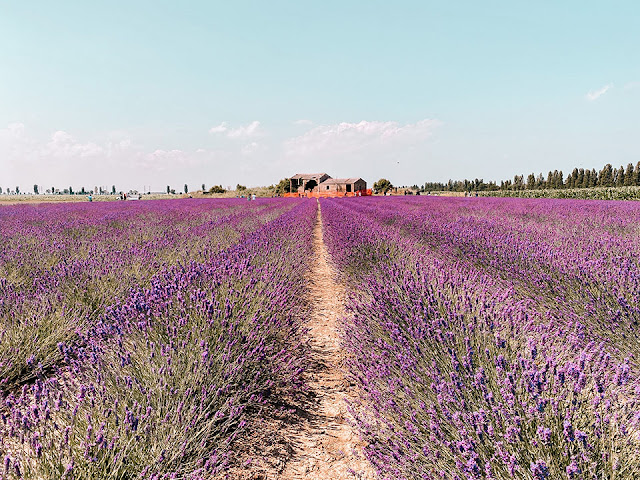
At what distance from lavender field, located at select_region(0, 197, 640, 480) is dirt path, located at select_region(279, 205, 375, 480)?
137mm

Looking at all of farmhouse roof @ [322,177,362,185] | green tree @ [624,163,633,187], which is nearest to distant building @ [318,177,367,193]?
farmhouse roof @ [322,177,362,185]

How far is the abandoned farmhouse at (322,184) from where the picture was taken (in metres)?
57.6

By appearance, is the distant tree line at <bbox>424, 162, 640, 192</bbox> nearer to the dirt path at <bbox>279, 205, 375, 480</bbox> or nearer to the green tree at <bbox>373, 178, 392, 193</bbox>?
the green tree at <bbox>373, 178, 392, 193</bbox>

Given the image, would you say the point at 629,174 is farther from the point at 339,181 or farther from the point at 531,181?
the point at 339,181

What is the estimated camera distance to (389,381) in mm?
1638

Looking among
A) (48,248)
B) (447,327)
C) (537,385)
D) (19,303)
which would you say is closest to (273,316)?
(447,327)

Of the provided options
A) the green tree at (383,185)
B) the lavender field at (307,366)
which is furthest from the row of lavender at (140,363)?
the green tree at (383,185)

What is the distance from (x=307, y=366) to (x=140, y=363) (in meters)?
1.11

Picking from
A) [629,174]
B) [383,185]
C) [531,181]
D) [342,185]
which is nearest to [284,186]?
[342,185]

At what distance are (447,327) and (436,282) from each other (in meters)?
0.63

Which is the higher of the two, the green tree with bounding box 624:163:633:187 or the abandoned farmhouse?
the abandoned farmhouse

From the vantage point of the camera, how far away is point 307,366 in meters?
2.42

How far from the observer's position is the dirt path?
1.60 m

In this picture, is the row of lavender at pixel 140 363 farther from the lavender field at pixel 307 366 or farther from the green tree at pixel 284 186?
the green tree at pixel 284 186
